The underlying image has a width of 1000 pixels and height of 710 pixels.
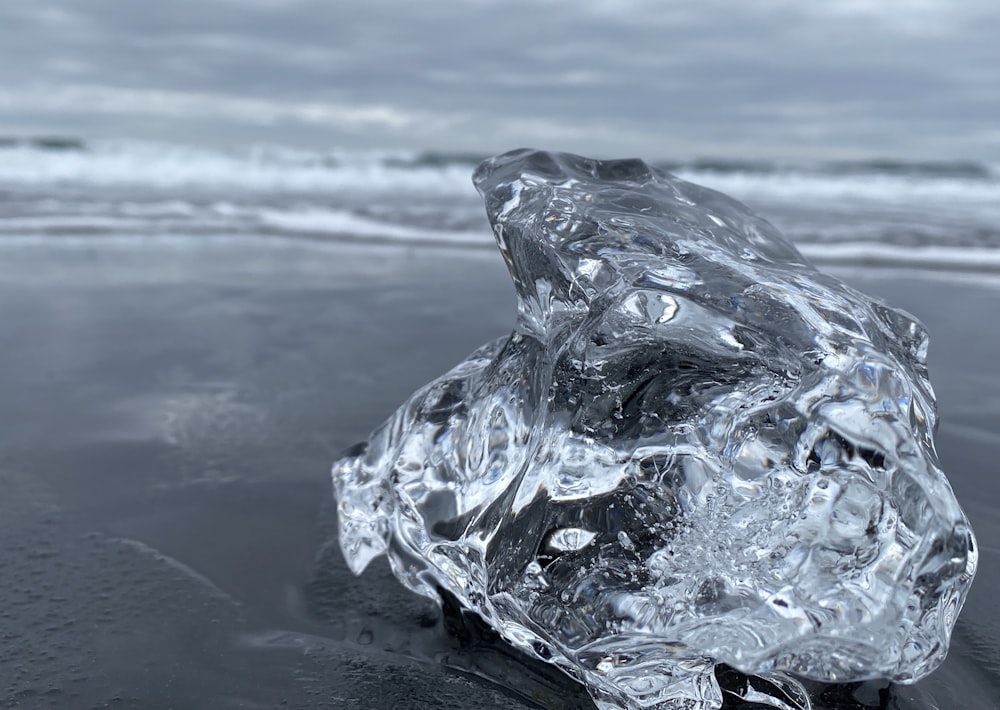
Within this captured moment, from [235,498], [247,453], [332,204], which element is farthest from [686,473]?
[332,204]

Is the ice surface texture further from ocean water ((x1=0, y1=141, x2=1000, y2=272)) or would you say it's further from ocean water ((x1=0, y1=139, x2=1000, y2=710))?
ocean water ((x1=0, y1=141, x2=1000, y2=272))

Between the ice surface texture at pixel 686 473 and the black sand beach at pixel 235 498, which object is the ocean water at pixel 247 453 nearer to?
the black sand beach at pixel 235 498

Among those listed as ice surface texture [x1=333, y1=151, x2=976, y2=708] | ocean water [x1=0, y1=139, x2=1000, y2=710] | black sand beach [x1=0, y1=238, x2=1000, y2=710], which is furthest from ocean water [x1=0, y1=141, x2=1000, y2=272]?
ice surface texture [x1=333, y1=151, x2=976, y2=708]

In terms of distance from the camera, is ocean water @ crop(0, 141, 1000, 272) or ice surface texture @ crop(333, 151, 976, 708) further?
ocean water @ crop(0, 141, 1000, 272)

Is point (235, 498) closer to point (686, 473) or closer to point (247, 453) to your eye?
point (247, 453)

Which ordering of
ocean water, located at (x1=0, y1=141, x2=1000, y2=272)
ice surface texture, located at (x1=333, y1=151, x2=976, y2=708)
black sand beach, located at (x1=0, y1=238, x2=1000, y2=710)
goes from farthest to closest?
1. ocean water, located at (x1=0, y1=141, x2=1000, y2=272)
2. black sand beach, located at (x1=0, y1=238, x2=1000, y2=710)
3. ice surface texture, located at (x1=333, y1=151, x2=976, y2=708)

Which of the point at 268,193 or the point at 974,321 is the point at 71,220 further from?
the point at 974,321
